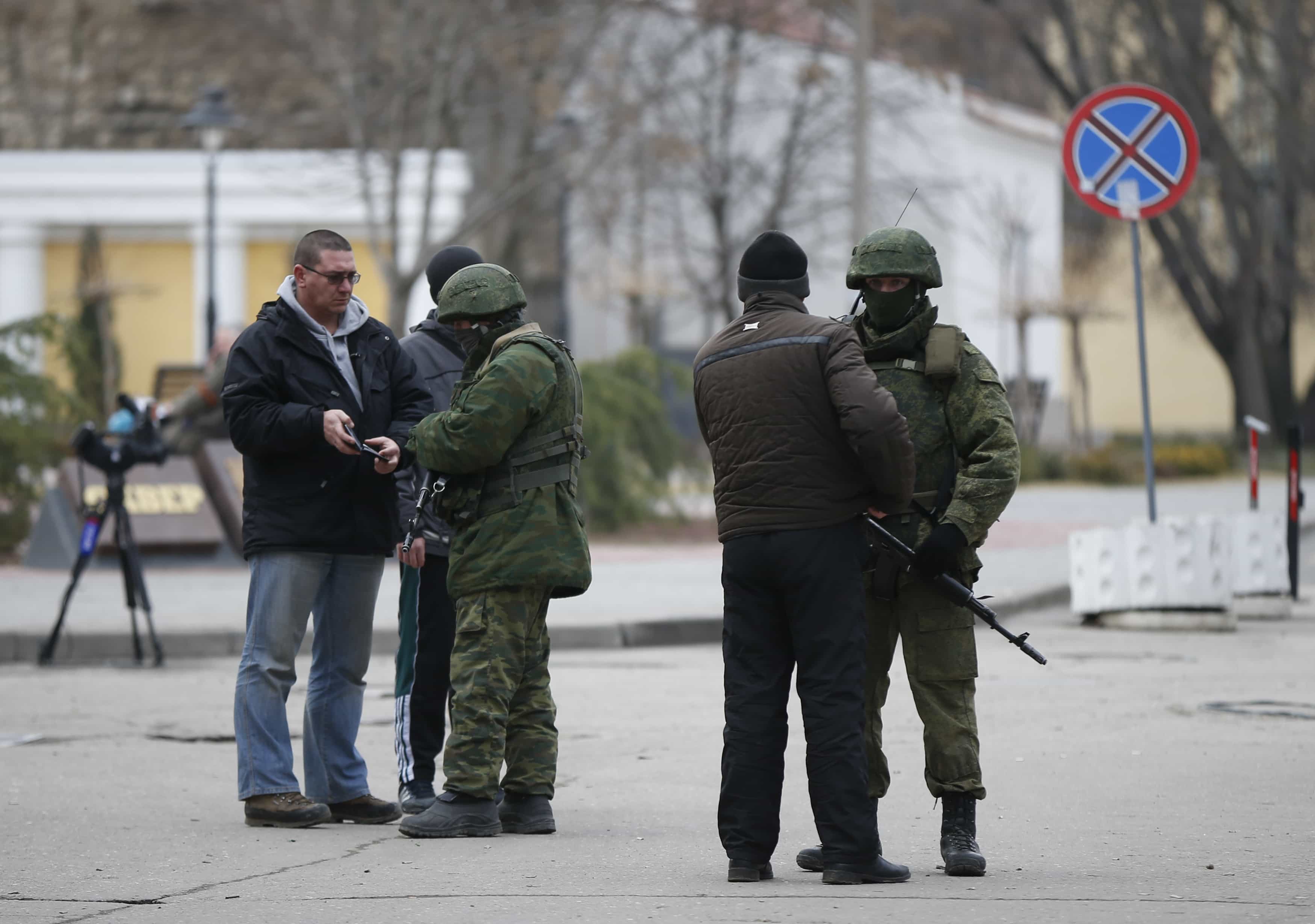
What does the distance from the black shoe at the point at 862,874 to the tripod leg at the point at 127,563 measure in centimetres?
642

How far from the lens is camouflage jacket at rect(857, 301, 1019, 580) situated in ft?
18.1

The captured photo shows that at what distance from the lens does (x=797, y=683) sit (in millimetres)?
5418

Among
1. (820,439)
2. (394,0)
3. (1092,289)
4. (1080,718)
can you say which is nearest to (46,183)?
(394,0)

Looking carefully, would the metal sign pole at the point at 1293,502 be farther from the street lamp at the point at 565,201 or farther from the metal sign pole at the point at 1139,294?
the street lamp at the point at 565,201

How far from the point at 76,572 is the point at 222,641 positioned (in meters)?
1.03

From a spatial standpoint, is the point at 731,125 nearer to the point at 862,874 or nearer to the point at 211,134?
the point at 211,134

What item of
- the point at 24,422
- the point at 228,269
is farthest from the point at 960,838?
the point at 228,269

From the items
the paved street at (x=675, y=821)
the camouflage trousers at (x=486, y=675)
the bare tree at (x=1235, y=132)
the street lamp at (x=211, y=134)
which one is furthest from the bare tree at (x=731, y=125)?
the camouflage trousers at (x=486, y=675)

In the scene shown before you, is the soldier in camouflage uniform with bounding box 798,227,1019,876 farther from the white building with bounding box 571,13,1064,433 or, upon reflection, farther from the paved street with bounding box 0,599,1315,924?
the white building with bounding box 571,13,1064,433

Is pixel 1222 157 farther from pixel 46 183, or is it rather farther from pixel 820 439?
pixel 820 439

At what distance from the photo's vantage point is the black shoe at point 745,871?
5422mm

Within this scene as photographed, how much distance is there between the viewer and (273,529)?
6.48 m

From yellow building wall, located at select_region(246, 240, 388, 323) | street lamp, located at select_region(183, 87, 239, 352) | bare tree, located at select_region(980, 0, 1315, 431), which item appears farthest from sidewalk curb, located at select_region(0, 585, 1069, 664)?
bare tree, located at select_region(980, 0, 1315, 431)

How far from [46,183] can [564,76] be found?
932 centimetres
